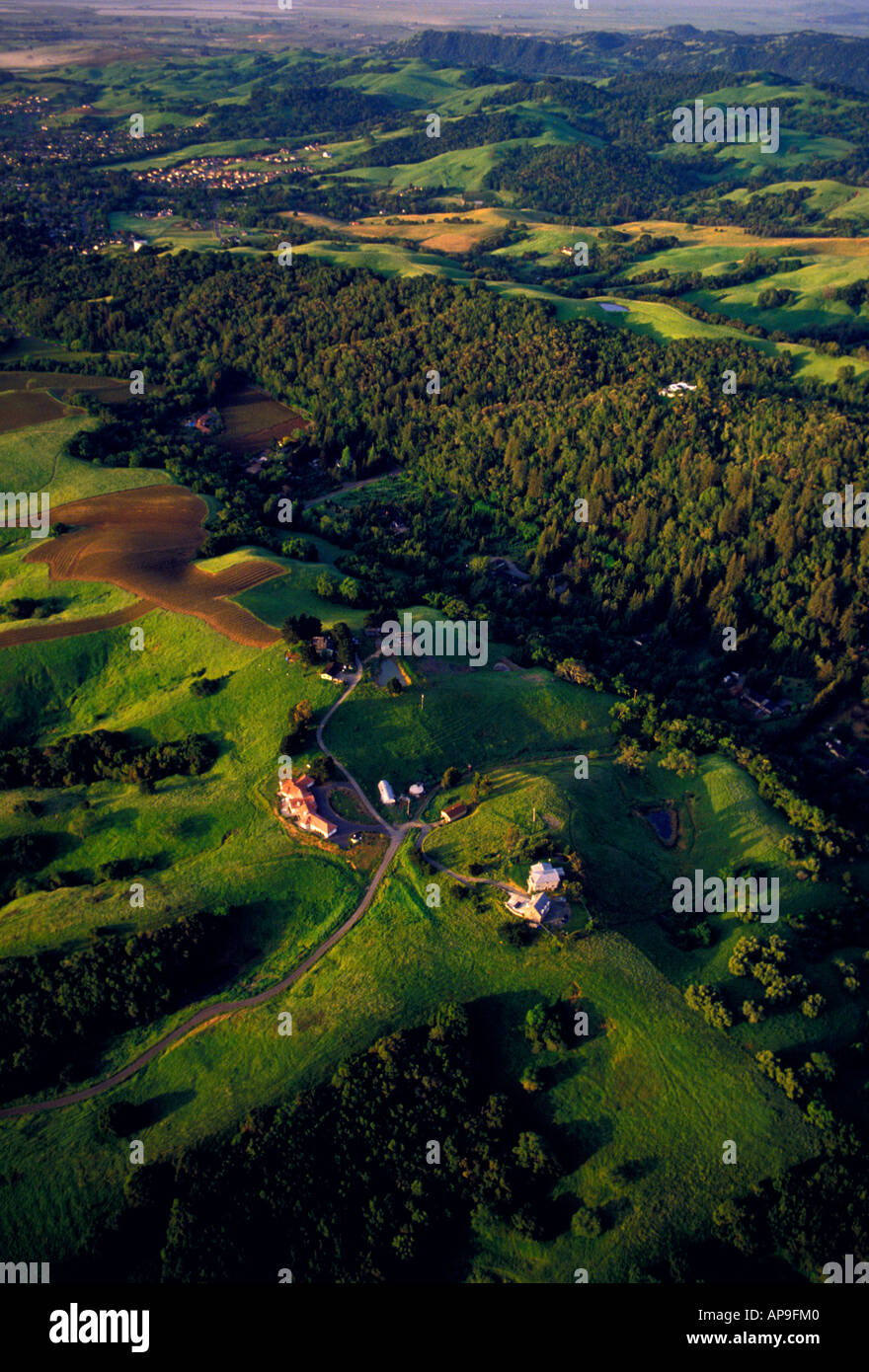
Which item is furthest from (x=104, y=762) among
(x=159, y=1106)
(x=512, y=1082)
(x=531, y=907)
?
(x=512, y=1082)

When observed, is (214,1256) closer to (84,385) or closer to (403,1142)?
(403,1142)

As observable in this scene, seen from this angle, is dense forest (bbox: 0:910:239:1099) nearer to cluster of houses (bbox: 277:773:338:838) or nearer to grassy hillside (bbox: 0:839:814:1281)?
grassy hillside (bbox: 0:839:814:1281)

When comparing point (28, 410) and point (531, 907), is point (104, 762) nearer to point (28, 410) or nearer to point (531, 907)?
point (531, 907)

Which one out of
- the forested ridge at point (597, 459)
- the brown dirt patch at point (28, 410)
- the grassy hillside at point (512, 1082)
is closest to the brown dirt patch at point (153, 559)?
the forested ridge at point (597, 459)

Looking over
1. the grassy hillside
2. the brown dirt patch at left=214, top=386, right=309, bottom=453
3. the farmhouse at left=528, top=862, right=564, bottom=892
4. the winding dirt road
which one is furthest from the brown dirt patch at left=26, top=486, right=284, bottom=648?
the grassy hillside

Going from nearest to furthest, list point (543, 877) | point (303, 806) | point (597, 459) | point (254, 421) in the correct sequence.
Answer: point (543, 877) < point (303, 806) < point (597, 459) < point (254, 421)

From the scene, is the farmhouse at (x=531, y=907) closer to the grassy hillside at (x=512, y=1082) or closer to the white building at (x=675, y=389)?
the grassy hillside at (x=512, y=1082)

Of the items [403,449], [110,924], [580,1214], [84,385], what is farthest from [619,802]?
[84,385]
